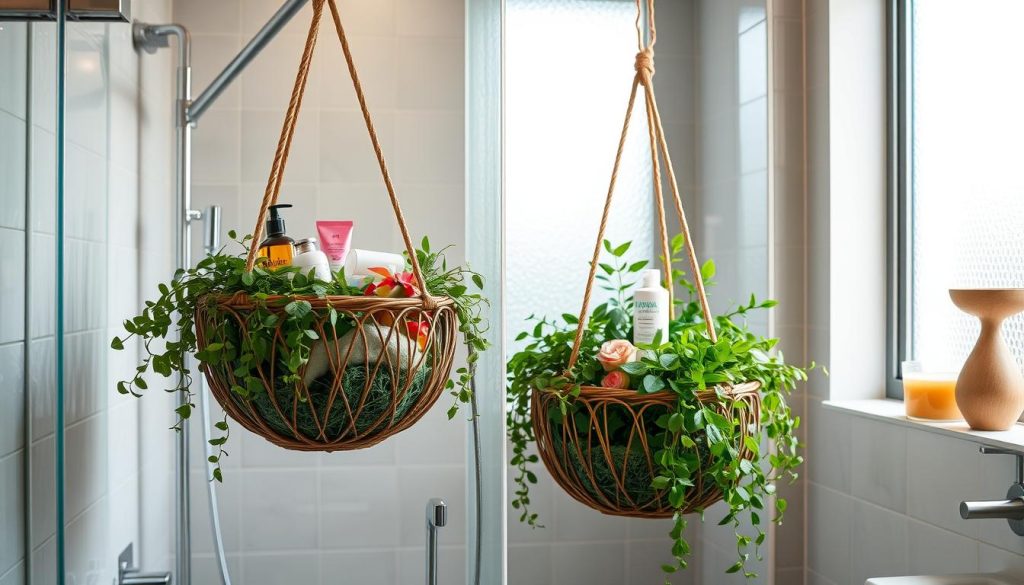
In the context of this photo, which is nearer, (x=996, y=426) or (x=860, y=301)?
(x=996, y=426)

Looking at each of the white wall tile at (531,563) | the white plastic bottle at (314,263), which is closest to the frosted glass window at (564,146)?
the white wall tile at (531,563)

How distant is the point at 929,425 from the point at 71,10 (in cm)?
130

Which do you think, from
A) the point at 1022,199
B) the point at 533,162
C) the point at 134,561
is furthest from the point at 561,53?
the point at 134,561

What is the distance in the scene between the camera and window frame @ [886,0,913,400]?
1.64m

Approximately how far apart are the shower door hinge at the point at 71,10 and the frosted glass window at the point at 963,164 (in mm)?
1313

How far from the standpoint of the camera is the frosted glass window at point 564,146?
184 cm

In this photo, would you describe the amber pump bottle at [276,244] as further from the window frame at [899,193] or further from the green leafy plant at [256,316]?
the window frame at [899,193]

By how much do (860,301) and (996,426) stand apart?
44 cm

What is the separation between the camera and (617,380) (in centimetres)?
113

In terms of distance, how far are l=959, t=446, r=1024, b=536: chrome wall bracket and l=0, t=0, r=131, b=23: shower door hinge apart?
1.19 meters

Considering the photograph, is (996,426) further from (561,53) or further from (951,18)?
(561,53)

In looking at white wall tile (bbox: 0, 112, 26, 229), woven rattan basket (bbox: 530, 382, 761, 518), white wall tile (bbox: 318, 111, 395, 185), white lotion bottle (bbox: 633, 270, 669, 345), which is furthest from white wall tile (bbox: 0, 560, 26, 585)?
white wall tile (bbox: 318, 111, 395, 185)

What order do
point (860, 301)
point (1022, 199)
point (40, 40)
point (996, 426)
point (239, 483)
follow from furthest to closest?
point (239, 483) → point (860, 301) → point (1022, 199) → point (996, 426) → point (40, 40)

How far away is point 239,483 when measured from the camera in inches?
71.2
